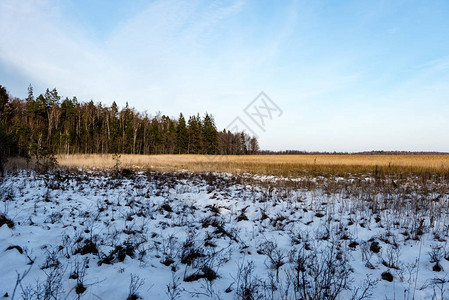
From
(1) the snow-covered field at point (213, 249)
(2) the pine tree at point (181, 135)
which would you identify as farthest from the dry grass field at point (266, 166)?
(2) the pine tree at point (181, 135)

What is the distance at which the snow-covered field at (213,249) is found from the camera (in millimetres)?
2596

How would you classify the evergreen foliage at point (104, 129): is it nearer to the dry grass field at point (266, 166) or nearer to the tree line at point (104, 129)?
the tree line at point (104, 129)

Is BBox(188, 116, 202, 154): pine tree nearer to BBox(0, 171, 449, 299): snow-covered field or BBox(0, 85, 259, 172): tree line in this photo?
BBox(0, 85, 259, 172): tree line

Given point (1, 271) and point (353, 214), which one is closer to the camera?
point (1, 271)

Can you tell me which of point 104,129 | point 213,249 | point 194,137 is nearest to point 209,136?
point 194,137

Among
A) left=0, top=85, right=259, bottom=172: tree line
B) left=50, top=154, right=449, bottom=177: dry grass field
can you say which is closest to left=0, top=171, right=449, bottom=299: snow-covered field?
left=50, top=154, right=449, bottom=177: dry grass field

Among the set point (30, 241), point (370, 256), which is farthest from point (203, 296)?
point (30, 241)

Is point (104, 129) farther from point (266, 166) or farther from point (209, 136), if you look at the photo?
point (266, 166)

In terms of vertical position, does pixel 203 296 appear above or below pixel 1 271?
below

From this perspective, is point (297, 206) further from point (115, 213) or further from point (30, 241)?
point (30, 241)

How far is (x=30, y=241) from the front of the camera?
357cm

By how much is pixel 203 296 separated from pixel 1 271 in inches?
100

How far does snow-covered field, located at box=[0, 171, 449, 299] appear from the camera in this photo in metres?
2.60

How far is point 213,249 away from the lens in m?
3.76
